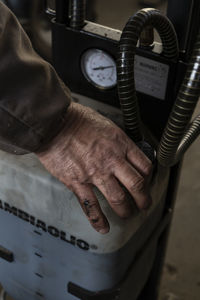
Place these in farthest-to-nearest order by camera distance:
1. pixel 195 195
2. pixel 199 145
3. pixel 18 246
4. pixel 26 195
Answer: pixel 199 145, pixel 195 195, pixel 18 246, pixel 26 195

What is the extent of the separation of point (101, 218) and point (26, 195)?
16 centimetres

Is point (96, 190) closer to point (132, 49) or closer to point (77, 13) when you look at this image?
point (132, 49)

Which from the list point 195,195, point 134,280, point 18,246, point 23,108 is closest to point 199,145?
point 195,195

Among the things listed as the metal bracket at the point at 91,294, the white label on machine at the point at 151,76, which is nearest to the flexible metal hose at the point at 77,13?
the white label on machine at the point at 151,76

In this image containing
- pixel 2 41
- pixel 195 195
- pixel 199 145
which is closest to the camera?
pixel 2 41

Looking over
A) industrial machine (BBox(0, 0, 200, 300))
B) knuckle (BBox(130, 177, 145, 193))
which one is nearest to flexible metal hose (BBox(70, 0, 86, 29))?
industrial machine (BBox(0, 0, 200, 300))

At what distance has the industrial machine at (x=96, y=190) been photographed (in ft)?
2.46

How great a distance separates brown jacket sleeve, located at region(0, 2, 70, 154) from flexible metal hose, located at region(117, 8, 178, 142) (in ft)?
0.32

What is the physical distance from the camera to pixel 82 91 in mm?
992

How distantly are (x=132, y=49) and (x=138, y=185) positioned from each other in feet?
0.70

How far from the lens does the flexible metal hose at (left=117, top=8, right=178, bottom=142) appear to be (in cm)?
71

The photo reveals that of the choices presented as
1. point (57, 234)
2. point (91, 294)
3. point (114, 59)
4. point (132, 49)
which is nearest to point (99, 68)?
point (114, 59)

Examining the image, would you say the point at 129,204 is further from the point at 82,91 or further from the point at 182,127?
the point at 82,91

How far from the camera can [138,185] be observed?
28.2 inches
